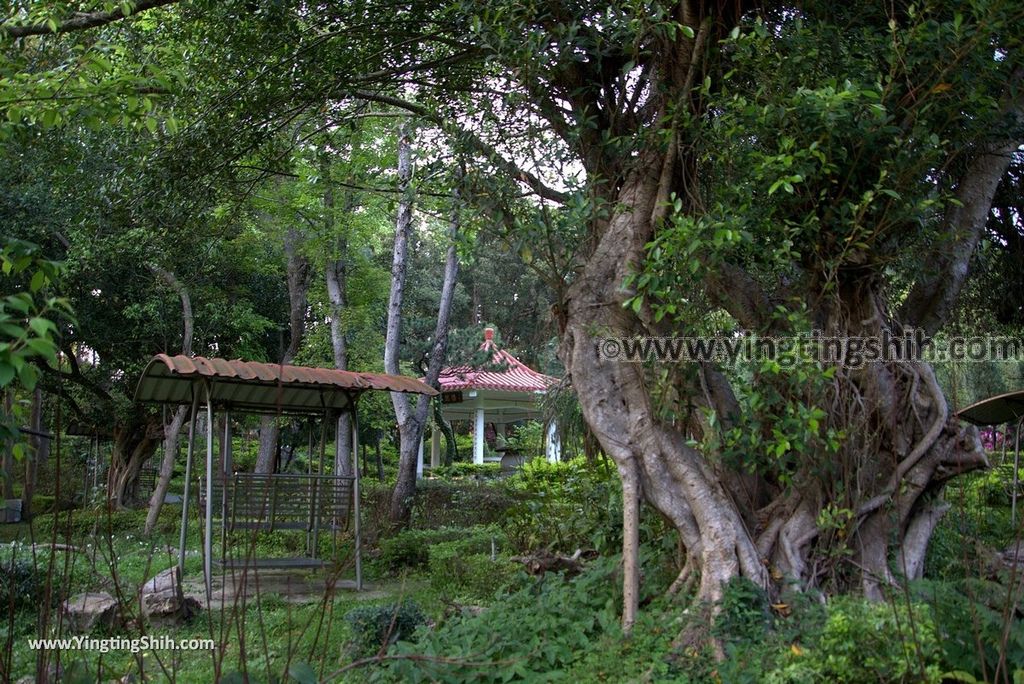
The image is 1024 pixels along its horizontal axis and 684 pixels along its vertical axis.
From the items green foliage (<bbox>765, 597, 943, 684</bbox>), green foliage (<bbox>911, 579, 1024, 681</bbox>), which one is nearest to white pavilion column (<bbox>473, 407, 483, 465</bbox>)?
green foliage (<bbox>765, 597, 943, 684</bbox>)

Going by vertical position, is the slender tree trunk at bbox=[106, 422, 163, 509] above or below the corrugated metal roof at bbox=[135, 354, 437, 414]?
below

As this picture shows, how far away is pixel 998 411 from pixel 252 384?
331 inches

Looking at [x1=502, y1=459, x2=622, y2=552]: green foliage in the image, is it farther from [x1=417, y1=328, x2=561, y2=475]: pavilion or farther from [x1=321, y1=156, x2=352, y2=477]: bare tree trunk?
[x1=417, y1=328, x2=561, y2=475]: pavilion

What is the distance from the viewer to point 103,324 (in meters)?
15.6

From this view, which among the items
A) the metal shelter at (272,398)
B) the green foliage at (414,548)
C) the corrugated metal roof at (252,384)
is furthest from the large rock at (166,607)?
the green foliage at (414,548)

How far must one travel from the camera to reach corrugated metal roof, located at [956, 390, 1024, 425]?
8883 millimetres

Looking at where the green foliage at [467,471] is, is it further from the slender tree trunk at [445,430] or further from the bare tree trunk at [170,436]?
the bare tree trunk at [170,436]

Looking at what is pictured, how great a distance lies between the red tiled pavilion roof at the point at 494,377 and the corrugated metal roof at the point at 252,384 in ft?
30.4

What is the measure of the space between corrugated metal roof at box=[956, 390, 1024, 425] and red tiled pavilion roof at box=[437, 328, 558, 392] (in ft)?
33.1

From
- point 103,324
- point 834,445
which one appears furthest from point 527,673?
point 103,324

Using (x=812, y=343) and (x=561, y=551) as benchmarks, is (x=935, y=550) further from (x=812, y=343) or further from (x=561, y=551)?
(x=561, y=551)

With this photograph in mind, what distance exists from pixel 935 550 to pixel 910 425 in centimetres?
103

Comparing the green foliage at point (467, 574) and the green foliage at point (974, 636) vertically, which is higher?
the green foliage at point (974, 636)

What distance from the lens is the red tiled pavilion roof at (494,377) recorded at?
19016 millimetres
